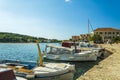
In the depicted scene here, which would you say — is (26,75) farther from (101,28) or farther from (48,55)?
(101,28)

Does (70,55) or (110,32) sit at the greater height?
(110,32)

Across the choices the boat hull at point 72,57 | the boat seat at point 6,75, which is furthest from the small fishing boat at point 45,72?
the boat hull at point 72,57

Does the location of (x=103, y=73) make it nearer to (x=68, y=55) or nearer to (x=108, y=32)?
(x=68, y=55)

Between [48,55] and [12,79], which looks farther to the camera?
[48,55]

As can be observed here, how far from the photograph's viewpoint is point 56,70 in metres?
15.9

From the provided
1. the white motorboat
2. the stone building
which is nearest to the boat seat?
the white motorboat

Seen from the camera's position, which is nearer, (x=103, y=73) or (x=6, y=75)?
(x=6, y=75)

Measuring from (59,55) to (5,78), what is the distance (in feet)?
83.4

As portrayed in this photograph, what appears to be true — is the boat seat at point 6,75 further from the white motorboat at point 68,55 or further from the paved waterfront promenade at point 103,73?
the white motorboat at point 68,55

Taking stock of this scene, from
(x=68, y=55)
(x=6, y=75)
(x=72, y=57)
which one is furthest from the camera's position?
(x=68, y=55)

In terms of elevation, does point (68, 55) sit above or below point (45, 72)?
above

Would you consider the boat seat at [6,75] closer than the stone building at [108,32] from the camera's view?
Yes

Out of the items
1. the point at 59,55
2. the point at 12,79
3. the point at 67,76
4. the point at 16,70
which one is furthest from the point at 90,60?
the point at 12,79

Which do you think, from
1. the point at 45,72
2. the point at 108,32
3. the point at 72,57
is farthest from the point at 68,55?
the point at 108,32
